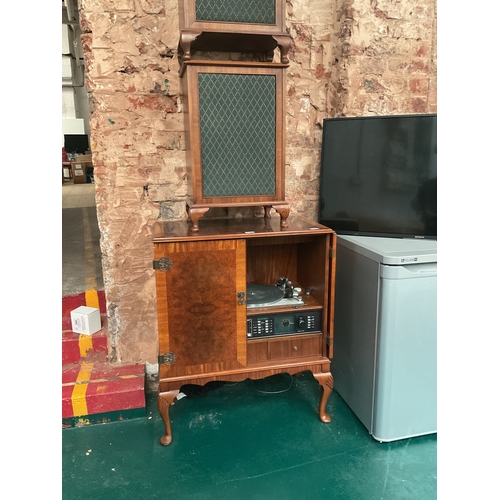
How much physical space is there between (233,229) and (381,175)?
35.6 inches

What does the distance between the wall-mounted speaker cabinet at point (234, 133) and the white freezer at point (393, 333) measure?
0.57m

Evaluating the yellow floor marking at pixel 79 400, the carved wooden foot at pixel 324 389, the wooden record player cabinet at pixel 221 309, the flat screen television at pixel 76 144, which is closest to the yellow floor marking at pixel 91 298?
the yellow floor marking at pixel 79 400

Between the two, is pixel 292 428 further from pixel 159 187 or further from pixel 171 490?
pixel 159 187

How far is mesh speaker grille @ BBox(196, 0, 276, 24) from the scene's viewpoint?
1848 mm

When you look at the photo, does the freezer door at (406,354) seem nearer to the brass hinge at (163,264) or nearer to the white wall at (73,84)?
the brass hinge at (163,264)

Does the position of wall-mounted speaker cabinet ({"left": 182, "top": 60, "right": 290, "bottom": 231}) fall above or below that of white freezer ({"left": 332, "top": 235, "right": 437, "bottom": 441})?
above

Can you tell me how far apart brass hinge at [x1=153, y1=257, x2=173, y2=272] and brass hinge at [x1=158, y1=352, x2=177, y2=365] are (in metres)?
0.41

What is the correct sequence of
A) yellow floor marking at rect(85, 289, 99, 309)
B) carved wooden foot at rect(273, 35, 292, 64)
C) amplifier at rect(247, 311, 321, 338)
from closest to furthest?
1. carved wooden foot at rect(273, 35, 292, 64)
2. amplifier at rect(247, 311, 321, 338)
3. yellow floor marking at rect(85, 289, 99, 309)

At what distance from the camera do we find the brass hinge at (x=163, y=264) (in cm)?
187

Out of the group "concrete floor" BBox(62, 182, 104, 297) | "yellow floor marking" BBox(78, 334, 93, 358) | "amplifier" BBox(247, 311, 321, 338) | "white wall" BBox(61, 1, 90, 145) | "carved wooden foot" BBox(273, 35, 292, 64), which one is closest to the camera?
"carved wooden foot" BBox(273, 35, 292, 64)

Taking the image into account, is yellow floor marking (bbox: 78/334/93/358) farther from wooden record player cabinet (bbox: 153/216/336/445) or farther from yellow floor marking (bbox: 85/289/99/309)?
wooden record player cabinet (bbox: 153/216/336/445)

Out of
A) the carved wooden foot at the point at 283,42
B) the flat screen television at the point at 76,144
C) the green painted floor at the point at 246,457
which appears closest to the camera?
the green painted floor at the point at 246,457

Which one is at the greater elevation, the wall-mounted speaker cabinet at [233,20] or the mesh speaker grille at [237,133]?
the wall-mounted speaker cabinet at [233,20]

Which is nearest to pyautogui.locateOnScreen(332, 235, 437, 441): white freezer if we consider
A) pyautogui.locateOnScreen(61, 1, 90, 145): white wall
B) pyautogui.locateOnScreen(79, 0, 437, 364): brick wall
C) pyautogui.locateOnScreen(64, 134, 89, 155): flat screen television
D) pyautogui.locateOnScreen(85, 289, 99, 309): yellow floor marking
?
pyautogui.locateOnScreen(79, 0, 437, 364): brick wall
